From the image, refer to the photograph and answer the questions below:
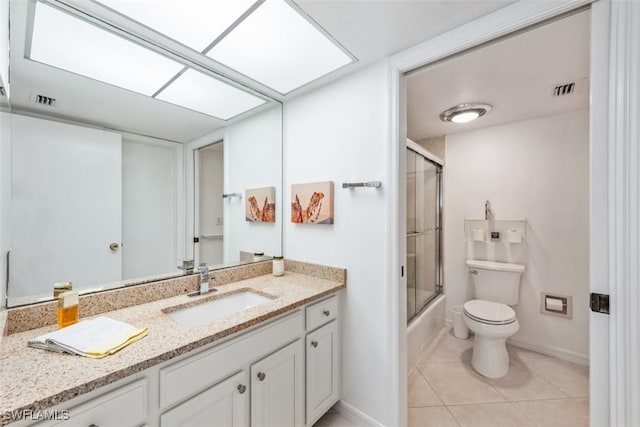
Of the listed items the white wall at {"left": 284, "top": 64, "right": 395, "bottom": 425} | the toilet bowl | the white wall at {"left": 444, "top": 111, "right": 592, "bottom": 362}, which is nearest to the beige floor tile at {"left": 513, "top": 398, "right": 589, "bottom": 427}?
the toilet bowl

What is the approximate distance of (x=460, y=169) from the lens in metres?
2.89

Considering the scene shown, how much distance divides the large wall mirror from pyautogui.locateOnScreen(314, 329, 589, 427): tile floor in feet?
5.02

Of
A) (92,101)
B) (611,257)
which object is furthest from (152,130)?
(611,257)

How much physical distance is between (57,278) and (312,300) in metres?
1.18

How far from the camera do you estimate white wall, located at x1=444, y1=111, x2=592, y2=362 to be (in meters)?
2.28

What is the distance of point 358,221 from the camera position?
1.61 metres

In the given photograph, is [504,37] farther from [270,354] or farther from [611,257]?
[270,354]

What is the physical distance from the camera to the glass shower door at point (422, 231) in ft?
7.80

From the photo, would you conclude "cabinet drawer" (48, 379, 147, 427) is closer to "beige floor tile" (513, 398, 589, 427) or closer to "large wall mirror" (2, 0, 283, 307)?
"large wall mirror" (2, 0, 283, 307)

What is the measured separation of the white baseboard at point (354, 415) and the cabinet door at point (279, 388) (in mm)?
385

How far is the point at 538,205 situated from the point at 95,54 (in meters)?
3.55

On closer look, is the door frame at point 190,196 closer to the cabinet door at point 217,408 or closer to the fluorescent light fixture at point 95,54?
the fluorescent light fixture at point 95,54

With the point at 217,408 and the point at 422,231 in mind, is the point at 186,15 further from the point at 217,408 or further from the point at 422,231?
the point at 422,231

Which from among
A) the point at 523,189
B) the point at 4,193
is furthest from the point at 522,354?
the point at 4,193
